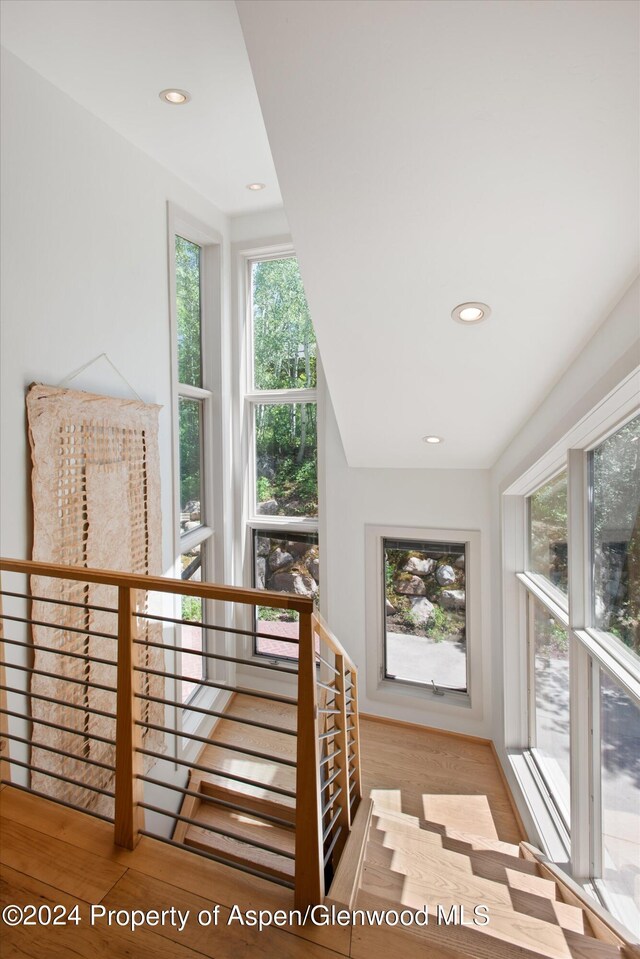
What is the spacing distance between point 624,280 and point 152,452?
8.23 feet

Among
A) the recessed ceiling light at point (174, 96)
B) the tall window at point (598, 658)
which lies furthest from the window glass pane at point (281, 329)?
the tall window at point (598, 658)

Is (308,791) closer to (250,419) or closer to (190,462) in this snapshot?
(190,462)

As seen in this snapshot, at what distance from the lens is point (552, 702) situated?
2.66m

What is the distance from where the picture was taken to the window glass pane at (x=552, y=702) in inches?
97.0

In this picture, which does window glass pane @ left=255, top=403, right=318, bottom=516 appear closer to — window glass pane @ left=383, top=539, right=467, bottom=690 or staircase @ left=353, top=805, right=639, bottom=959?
window glass pane @ left=383, top=539, right=467, bottom=690

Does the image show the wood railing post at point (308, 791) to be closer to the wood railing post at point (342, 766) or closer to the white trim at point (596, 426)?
the wood railing post at point (342, 766)

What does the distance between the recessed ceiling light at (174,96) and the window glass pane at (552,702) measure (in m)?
3.23

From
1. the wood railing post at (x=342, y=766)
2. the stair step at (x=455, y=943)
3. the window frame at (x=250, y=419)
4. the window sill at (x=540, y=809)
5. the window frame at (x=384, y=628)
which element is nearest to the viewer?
the stair step at (x=455, y=943)

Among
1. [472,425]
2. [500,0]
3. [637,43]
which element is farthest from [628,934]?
[500,0]

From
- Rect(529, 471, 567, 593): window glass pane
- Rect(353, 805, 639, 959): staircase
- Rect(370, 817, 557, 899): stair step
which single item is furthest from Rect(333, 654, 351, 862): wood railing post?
Rect(529, 471, 567, 593): window glass pane

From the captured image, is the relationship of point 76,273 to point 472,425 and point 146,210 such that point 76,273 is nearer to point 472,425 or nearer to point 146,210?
point 146,210

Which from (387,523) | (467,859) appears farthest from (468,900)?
(387,523)

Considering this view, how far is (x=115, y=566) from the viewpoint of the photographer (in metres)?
2.67

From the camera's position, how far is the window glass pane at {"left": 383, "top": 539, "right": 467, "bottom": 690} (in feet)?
12.7
